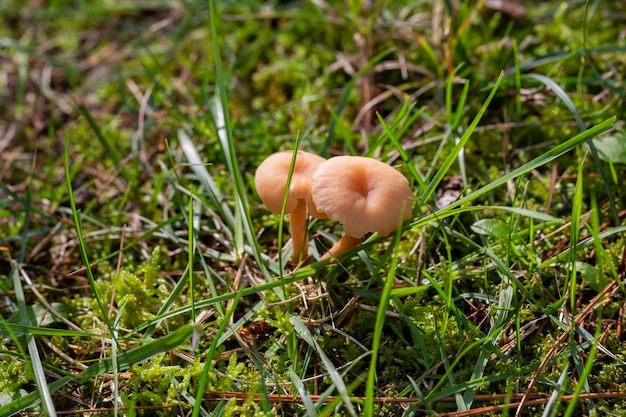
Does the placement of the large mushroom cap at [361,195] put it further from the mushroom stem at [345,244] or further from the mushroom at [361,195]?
the mushroom stem at [345,244]

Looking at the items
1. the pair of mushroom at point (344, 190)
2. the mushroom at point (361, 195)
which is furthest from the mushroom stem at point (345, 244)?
the mushroom at point (361, 195)

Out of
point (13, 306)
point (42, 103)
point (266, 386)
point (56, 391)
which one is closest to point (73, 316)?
point (13, 306)

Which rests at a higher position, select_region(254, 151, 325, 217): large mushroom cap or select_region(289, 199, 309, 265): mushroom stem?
select_region(254, 151, 325, 217): large mushroom cap

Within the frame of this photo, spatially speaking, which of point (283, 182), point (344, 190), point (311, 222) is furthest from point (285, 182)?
point (311, 222)

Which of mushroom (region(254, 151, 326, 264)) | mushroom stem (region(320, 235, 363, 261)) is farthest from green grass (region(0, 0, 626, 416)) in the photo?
mushroom (region(254, 151, 326, 264))

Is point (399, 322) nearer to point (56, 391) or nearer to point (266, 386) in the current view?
point (266, 386)

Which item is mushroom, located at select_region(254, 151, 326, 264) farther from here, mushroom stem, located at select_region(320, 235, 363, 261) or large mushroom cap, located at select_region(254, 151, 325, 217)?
mushroom stem, located at select_region(320, 235, 363, 261)

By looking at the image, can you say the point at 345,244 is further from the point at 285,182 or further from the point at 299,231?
the point at 285,182
